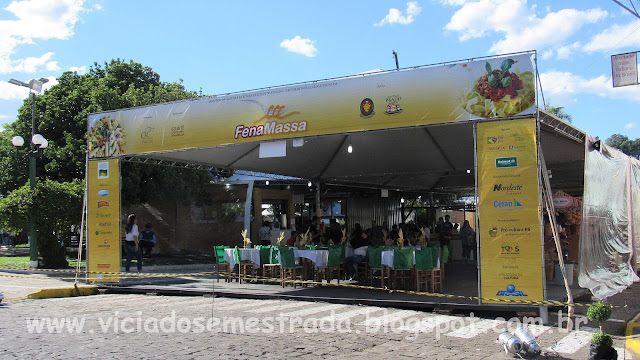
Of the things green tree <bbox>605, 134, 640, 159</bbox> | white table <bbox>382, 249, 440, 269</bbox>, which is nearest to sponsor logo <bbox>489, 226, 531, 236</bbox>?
white table <bbox>382, 249, 440, 269</bbox>

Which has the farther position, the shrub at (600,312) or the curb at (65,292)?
the curb at (65,292)

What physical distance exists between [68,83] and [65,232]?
722cm

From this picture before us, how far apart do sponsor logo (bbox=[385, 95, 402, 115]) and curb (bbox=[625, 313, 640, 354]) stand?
5048mm

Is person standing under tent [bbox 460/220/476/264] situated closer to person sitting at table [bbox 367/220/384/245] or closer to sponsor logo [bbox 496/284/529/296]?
person sitting at table [bbox 367/220/384/245]

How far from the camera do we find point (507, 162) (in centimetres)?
866

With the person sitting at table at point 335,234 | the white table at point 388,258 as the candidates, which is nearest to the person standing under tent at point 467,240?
the person sitting at table at point 335,234

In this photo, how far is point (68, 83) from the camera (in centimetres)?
2175

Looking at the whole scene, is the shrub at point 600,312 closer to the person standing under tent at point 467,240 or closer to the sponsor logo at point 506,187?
the sponsor logo at point 506,187

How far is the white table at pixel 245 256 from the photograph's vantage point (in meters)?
13.7

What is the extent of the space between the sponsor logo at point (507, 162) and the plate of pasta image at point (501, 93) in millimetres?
737

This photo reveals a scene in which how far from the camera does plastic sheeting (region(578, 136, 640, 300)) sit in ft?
30.9

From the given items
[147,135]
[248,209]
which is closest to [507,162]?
[147,135]

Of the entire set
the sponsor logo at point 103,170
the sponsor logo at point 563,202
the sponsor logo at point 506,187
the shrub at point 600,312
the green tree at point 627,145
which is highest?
the green tree at point 627,145

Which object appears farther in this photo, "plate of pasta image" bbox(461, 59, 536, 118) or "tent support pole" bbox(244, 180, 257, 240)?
"tent support pole" bbox(244, 180, 257, 240)
